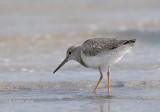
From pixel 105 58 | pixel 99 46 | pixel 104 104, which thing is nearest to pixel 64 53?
pixel 99 46

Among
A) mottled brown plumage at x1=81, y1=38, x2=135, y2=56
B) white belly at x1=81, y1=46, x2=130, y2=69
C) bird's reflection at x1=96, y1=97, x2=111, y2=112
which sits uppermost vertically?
mottled brown plumage at x1=81, y1=38, x2=135, y2=56

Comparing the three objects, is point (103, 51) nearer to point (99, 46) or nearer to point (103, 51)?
point (103, 51)

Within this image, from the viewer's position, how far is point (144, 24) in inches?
601

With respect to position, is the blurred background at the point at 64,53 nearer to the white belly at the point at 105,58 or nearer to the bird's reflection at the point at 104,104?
the bird's reflection at the point at 104,104

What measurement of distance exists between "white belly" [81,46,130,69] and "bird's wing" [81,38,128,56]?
7cm

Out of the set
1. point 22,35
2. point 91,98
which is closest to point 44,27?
point 22,35

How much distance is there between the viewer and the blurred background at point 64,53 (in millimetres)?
7629

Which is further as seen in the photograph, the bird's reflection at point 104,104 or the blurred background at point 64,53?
the blurred background at point 64,53

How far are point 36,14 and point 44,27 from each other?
2051 mm

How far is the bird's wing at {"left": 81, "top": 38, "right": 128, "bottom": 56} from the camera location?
8070 millimetres

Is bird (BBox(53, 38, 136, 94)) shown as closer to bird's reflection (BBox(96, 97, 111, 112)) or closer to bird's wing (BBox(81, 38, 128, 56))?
bird's wing (BBox(81, 38, 128, 56))

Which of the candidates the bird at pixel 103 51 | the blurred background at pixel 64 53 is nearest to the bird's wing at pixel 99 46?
the bird at pixel 103 51

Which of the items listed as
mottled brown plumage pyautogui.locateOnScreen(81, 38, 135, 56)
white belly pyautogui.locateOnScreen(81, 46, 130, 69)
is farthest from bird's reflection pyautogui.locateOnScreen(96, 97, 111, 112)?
mottled brown plumage pyautogui.locateOnScreen(81, 38, 135, 56)

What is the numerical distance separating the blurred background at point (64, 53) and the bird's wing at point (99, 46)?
2.52ft
